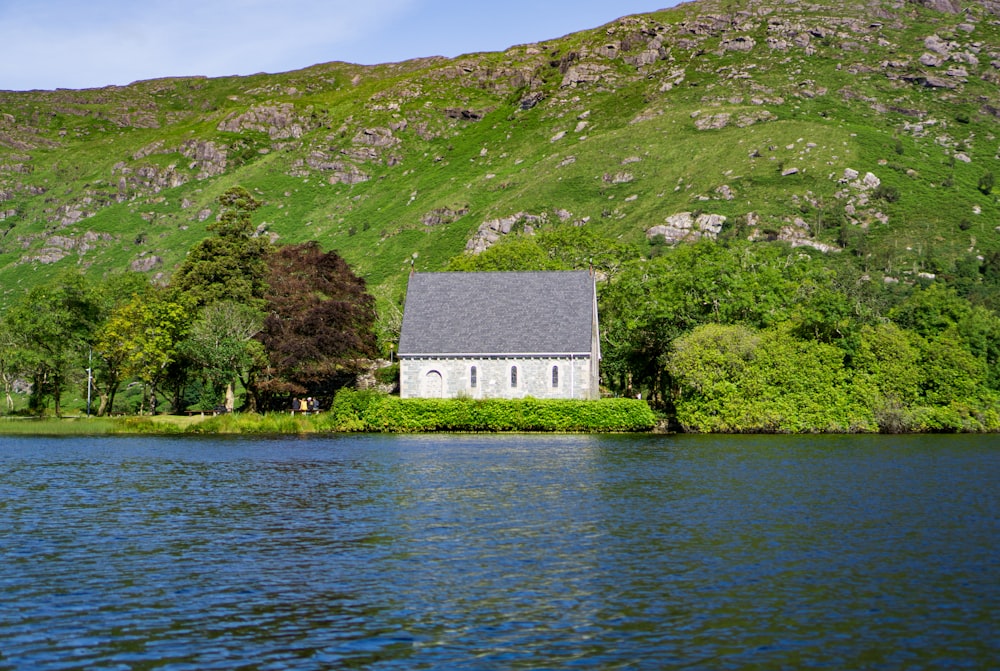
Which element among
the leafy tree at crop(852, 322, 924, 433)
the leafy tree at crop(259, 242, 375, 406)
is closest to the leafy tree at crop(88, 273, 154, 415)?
the leafy tree at crop(259, 242, 375, 406)

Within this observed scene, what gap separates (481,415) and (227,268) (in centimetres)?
3192

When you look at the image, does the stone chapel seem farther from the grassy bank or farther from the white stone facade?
the grassy bank

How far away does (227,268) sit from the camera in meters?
86.1

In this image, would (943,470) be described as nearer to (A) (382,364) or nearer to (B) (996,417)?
(B) (996,417)

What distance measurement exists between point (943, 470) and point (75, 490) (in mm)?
31374

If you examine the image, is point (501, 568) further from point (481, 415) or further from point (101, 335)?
point (101, 335)

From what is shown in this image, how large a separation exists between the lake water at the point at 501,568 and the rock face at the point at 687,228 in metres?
115

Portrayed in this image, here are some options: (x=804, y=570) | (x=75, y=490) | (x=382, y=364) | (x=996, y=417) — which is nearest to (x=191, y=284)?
(x=382, y=364)

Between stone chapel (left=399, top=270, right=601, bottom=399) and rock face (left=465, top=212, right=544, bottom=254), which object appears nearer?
stone chapel (left=399, top=270, right=601, bottom=399)

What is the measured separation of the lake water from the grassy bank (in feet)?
85.6

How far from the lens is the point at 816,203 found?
155 m

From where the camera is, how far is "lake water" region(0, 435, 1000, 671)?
14.2m

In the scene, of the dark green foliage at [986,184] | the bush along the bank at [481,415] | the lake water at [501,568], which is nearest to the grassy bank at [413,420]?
the bush along the bank at [481,415]

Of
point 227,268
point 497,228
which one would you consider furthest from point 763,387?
point 497,228
